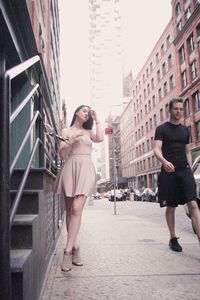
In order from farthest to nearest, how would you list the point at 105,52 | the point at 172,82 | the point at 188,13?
1. the point at 105,52
2. the point at 172,82
3. the point at 188,13

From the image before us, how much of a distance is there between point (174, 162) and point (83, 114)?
4.50ft

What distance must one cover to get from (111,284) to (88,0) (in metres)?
198

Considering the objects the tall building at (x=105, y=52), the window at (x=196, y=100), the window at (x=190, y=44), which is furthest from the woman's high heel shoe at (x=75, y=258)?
the tall building at (x=105, y=52)

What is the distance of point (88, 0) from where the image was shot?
18400 cm

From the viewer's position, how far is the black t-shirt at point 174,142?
4.51m

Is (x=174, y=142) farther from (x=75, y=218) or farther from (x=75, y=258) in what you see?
(x=75, y=258)

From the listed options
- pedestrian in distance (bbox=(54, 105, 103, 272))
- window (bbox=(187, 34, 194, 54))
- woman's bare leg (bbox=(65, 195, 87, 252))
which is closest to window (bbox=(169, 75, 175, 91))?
window (bbox=(187, 34, 194, 54))

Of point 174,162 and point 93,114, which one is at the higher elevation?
point 93,114

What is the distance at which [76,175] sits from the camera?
3742 millimetres

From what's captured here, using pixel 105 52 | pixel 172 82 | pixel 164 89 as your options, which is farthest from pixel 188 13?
pixel 105 52

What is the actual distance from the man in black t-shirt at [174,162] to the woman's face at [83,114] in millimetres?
1060

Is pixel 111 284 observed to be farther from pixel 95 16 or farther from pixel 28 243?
pixel 95 16

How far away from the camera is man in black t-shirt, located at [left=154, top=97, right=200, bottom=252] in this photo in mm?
4413

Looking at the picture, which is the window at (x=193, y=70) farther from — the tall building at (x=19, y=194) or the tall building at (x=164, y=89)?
the tall building at (x=19, y=194)
